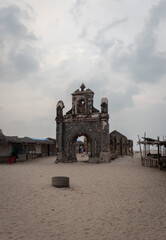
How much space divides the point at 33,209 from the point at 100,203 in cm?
245

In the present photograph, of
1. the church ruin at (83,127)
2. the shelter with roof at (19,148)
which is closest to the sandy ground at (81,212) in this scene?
the church ruin at (83,127)

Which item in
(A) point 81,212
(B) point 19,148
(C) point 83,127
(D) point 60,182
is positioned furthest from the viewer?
(B) point 19,148

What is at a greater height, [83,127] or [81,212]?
[83,127]

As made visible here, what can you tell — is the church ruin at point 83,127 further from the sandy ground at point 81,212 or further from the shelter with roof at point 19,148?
the sandy ground at point 81,212

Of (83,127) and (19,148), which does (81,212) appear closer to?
(83,127)

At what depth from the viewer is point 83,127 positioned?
22000 mm

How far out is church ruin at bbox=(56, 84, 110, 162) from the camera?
21156 millimetres

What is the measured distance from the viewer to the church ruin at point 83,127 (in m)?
21.2

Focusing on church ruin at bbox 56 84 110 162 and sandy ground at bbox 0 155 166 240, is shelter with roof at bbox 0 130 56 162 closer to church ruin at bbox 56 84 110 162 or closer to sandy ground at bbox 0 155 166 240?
church ruin at bbox 56 84 110 162

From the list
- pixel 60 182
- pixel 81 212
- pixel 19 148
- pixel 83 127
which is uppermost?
pixel 83 127

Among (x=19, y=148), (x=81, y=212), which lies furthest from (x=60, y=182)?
(x=19, y=148)

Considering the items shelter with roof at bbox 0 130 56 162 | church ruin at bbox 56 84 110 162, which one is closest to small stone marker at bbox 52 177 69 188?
church ruin at bbox 56 84 110 162

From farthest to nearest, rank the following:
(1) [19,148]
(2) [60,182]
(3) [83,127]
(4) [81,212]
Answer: (1) [19,148]
(3) [83,127]
(2) [60,182]
(4) [81,212]

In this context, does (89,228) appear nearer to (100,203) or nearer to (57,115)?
(100,203)
